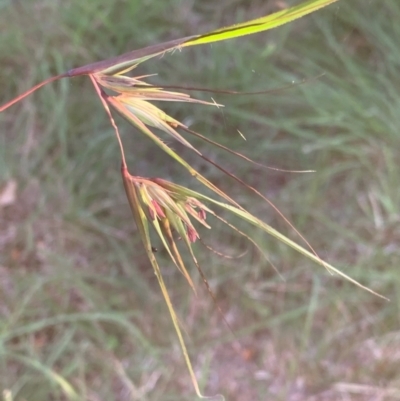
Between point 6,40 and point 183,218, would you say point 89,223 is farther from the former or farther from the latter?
point 183,218

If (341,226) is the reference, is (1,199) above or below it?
above

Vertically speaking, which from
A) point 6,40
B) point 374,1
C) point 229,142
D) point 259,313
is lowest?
point 259,313

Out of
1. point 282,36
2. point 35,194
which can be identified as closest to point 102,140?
point 35,194

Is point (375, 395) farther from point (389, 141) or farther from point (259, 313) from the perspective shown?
point (389, 141)

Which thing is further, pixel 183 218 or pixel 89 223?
pixel 89 223

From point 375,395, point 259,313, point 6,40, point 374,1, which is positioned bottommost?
point 375,395

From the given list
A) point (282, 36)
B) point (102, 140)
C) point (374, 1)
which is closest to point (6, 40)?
point (102, 140)
